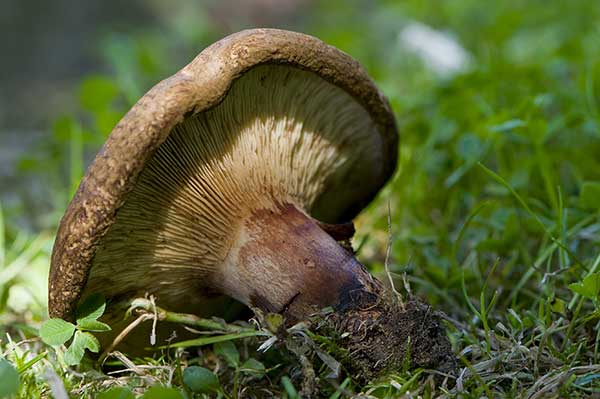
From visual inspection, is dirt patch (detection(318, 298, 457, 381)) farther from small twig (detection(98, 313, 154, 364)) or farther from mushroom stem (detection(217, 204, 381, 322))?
small twig (detection(98, 313, 154, 364))

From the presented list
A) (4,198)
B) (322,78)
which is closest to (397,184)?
(322,78)

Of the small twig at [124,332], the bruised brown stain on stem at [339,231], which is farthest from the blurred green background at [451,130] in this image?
the small twig at [124,332]

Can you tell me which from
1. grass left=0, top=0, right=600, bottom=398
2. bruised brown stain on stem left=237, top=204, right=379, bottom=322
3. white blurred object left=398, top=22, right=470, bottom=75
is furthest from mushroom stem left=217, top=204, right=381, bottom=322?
white blurred object left=398, top=22, right=470, bottom=75

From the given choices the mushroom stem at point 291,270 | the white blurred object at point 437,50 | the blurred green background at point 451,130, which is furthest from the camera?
the white blurred object at point 437,50

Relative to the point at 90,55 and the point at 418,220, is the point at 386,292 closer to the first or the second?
the point at 418,220

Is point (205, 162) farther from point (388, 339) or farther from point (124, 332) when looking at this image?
point (388, 339)

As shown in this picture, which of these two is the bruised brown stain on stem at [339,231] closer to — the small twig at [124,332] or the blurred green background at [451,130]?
the blurred green background at [451,130]
